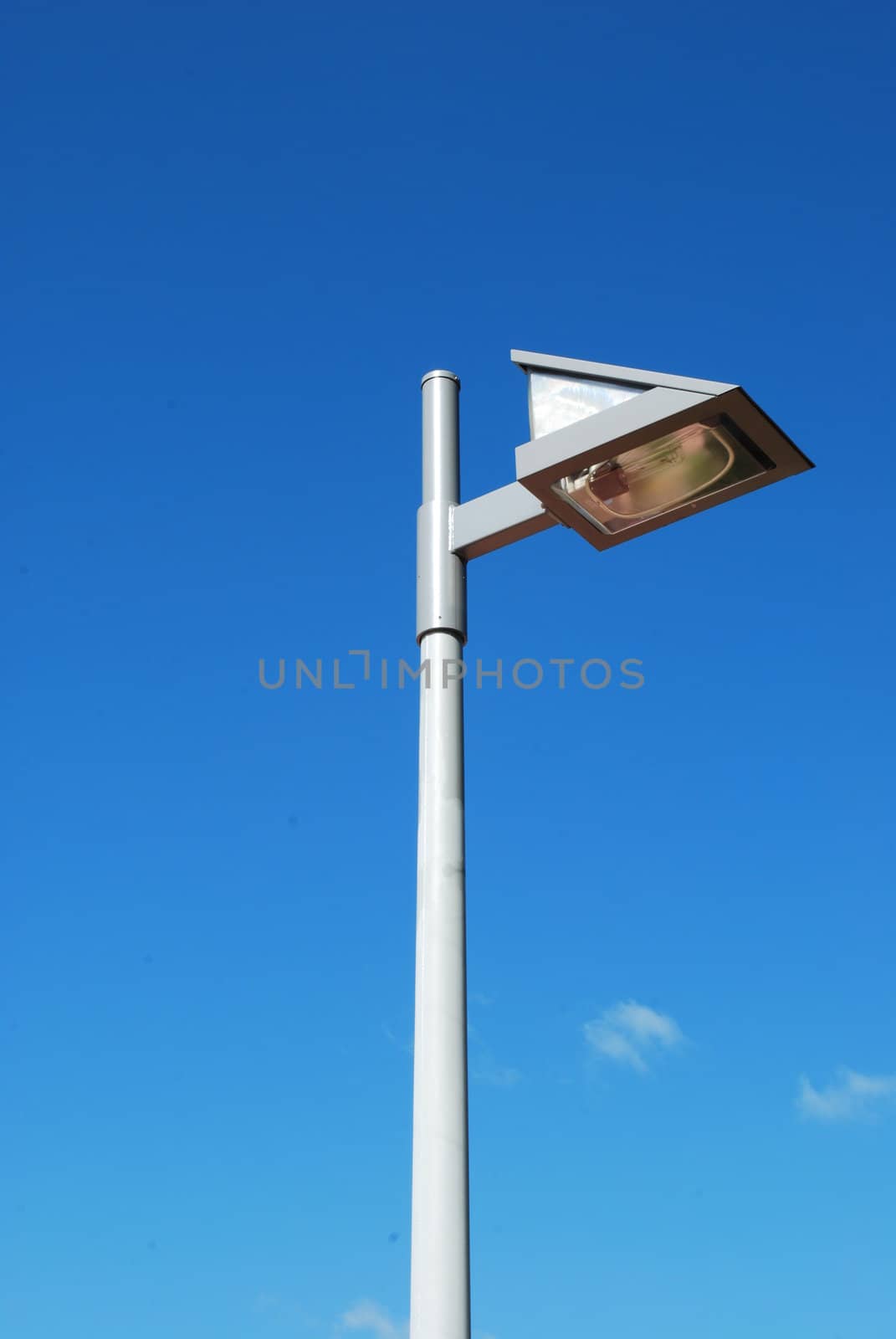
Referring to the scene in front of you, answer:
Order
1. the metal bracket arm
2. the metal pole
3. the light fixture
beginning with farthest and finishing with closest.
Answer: the metal bracket arm
the light fixture
the metal pole

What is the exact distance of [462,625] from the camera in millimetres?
4523

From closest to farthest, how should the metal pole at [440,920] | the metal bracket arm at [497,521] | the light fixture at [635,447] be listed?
the metal pole at [440,920], the light fixture at [635,447], the metal bracket arm at [497,521]

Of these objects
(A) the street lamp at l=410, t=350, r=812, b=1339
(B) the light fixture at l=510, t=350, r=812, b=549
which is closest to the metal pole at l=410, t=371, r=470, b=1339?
(A) the street lamp at l=410, t=350, r=812, b=1339

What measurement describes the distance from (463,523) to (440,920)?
1362mm

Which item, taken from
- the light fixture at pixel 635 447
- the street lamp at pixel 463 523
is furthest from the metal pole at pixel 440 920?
the light fixture at pixel 635 447

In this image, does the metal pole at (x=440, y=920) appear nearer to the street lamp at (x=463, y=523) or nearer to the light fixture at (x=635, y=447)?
the street lamp at (x=463, y=523)

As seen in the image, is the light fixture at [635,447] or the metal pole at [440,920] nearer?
the metal pole at [440,920]

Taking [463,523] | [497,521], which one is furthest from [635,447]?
[463,523]

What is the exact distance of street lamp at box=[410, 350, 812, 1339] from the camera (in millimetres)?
3678

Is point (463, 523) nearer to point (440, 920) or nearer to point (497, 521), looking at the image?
point (497, 521)

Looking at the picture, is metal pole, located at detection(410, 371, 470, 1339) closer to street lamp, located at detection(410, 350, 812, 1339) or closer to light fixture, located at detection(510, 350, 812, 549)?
street lamp, located at detection(410, 350, 812, 1339)

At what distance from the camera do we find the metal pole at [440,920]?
141 inches

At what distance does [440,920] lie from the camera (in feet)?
13.2

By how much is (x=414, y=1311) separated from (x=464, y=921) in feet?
3.44
